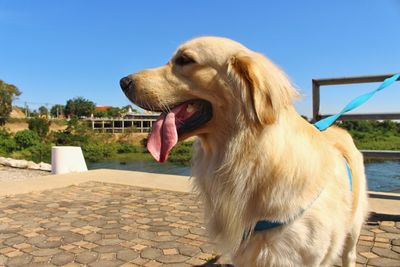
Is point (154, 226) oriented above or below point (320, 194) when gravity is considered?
below

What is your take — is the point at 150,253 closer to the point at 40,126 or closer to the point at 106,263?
the point at 106,263

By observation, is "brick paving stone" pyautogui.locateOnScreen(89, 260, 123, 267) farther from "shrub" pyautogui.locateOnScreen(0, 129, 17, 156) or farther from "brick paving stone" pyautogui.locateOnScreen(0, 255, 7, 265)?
"shrub" pyautogui.locateOnScreen(0, 129, 17, 156)

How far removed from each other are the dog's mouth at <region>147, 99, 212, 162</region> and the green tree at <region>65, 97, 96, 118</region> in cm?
11591

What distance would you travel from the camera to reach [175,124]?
2.18m

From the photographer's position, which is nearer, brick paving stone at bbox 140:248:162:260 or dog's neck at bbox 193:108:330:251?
dog's neck at bbox 193:108:330:251

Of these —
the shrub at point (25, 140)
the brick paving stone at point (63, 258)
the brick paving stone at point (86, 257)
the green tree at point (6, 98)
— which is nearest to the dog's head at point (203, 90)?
the brick paving stone at point (86, 257)

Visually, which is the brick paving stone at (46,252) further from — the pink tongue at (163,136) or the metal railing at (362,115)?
the metal railing at (362,115)

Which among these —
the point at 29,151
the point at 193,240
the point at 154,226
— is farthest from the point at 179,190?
the point at 29,151

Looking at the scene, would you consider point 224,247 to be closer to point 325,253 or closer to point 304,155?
point 325,253

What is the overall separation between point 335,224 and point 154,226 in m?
3.18

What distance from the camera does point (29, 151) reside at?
172ft

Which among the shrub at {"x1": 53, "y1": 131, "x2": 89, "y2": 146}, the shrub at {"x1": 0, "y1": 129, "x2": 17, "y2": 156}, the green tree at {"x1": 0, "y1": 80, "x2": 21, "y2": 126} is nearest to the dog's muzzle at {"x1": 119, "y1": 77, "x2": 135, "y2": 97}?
the shrub at {"x1": 0, "y1": 129, "x2": 17, "y2": 156}

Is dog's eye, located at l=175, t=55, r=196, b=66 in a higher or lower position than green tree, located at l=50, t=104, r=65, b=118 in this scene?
lower

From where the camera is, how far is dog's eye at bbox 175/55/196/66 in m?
2.25
